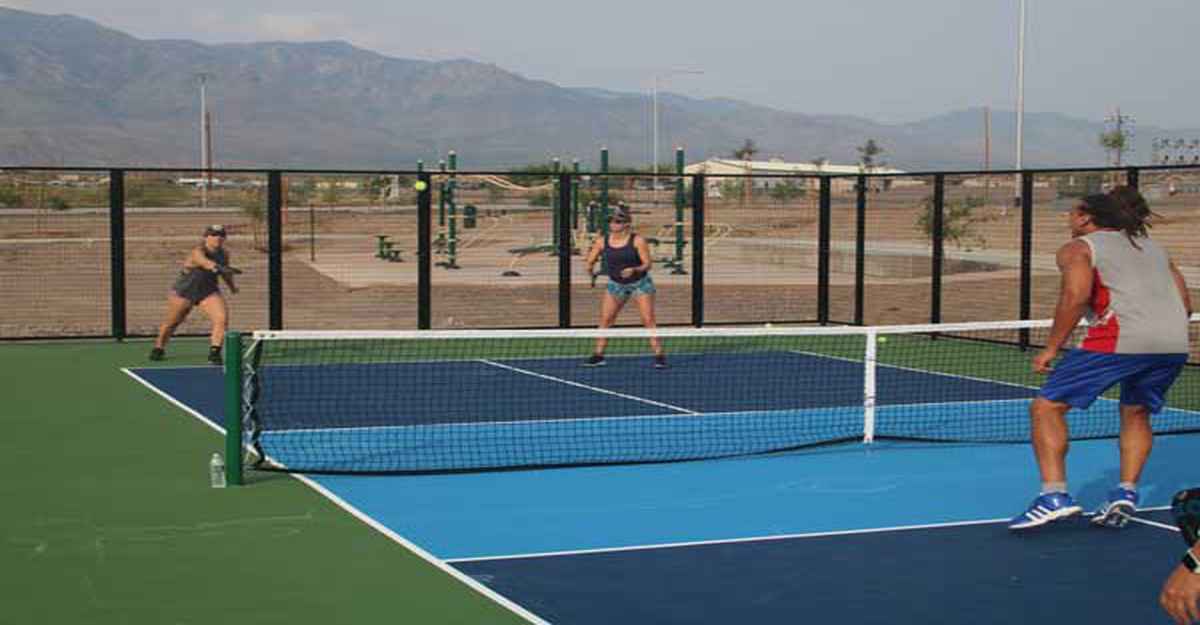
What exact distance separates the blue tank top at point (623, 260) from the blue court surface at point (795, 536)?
4.64 meters

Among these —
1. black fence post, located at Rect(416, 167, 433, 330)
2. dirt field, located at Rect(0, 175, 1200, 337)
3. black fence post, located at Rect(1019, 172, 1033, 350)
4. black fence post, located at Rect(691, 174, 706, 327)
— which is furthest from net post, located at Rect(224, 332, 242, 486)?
dirt field, located at Rect(0, 175, 1200, 337)

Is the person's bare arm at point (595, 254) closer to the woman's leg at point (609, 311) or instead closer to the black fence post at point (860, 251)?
the woman's leg at point (609, 311)

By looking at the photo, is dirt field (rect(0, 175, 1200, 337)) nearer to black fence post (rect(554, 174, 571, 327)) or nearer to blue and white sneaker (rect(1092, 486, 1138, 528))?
black fence post (rect(554, 174, 571, 327))

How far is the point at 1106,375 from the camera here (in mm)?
8930

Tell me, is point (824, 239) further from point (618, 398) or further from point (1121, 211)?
point (1121, 211)

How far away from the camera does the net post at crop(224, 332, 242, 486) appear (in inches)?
408

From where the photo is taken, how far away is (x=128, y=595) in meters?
7.59

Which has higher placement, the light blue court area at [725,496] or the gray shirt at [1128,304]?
the gray shirt at [1128,304]

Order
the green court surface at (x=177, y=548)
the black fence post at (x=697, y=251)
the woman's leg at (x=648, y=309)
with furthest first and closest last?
the black fence post at (x=697, y=251)
the woman's leg at (x=648, y=309)
the green court surface at (x=177, y=548)

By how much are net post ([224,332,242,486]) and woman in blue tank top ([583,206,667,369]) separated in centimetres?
731

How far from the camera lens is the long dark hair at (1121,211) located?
29.7 feet

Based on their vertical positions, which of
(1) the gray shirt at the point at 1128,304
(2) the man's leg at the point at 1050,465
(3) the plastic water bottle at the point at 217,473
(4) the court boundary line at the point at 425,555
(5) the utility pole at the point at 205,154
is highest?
(5) the utility pole at the point at 205,154

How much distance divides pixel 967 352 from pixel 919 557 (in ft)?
39.0

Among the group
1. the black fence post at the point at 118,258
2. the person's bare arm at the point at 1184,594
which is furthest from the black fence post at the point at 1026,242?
the person's bare arm at the point at 1184,594
